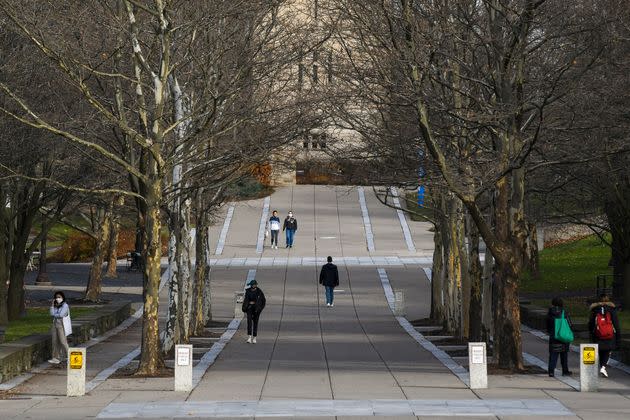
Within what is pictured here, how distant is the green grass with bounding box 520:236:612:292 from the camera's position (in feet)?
161

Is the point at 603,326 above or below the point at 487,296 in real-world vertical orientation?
below

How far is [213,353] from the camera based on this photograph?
30.0m

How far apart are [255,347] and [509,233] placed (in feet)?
30.2

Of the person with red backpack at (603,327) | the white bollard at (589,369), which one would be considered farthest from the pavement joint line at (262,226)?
the white bollard at (589,369)

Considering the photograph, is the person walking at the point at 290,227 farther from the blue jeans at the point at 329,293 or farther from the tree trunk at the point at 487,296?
the tree trunk at the point at 487,296

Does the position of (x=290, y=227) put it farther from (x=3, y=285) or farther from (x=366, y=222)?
(x=3, y=285)

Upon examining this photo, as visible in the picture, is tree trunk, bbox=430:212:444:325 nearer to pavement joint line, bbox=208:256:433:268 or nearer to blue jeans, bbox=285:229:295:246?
pavement joint line, bbox=208:256:433:268

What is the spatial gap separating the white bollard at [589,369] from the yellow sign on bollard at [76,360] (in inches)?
309

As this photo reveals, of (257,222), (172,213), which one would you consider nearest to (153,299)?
(172,213)

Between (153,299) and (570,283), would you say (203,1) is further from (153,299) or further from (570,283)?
(570,283)

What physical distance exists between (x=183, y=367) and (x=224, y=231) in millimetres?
51438

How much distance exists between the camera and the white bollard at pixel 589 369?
21094 millimetres

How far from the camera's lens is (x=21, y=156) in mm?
30922

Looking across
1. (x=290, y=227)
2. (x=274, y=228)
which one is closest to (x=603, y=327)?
(x=290, y=227)
